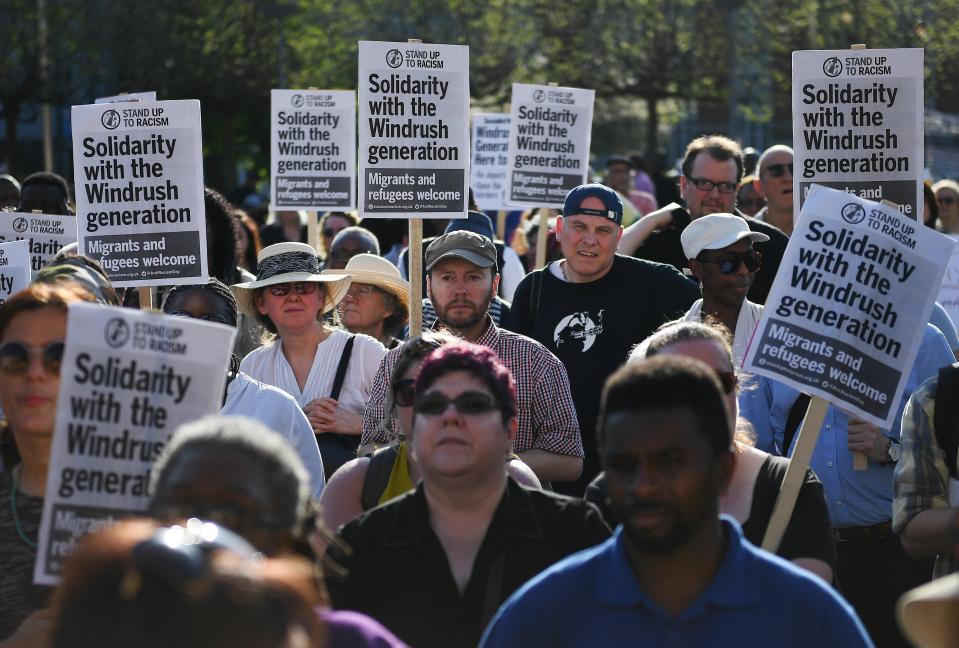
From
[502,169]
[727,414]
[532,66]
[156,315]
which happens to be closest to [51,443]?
[156,315]

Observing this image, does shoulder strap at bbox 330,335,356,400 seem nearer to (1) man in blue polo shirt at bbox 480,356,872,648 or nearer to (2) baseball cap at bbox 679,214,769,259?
(2) baseball cap at bbox 679,214,769,259

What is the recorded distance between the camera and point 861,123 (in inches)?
305

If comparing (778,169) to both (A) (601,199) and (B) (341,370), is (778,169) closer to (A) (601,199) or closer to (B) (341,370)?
(A) (601,199)

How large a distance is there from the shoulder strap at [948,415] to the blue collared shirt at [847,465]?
56.1 inches

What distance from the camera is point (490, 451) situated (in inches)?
178

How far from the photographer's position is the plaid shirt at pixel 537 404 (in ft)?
21.2

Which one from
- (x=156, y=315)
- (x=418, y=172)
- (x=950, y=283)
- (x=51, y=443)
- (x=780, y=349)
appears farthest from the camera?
(x=950, y=283)

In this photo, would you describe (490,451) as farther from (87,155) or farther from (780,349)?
(87,155)

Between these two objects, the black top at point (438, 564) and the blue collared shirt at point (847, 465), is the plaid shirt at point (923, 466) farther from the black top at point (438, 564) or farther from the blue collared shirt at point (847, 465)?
the blue collared shirt at point (847, 465)

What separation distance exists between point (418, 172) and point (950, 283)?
360 cm

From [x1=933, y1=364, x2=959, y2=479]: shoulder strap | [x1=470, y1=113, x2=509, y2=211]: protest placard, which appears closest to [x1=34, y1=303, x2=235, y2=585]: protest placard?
[x1=933, y1=364, x2=959, y2=479]: shoulder strap

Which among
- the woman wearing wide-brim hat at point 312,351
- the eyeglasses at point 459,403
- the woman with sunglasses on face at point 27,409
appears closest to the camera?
the woman with sunglasses on face at point 27,409

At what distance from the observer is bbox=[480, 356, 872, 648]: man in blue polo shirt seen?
3445 millimetres

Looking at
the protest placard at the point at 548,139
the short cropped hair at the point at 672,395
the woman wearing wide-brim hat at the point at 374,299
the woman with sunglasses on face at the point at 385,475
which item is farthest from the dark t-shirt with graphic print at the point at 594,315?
the protest placard at the point at 548,139
